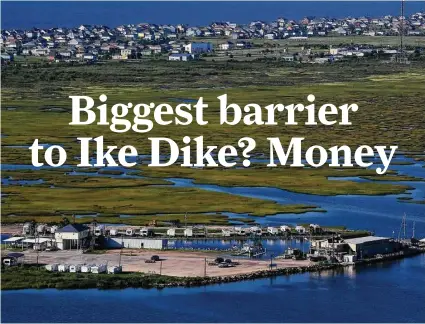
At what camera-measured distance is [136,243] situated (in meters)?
36.9

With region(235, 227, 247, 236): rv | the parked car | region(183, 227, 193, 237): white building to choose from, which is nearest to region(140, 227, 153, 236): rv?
region(183, 227, 193, 237): white building

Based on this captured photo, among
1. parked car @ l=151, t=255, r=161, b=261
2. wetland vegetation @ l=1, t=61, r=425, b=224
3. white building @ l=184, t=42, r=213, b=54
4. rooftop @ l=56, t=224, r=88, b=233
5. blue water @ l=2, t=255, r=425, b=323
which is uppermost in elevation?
white building @ l=184, t=42, r=213, b=54

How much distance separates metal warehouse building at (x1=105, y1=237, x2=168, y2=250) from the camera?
36.7 metres

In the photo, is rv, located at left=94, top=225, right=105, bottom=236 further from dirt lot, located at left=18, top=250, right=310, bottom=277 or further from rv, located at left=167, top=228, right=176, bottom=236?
rv, located at left=167, top=228, right=176, bottom=236

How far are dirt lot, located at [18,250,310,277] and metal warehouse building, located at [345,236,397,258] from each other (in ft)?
6.32

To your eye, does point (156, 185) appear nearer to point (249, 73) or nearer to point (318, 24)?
point (249, 73)

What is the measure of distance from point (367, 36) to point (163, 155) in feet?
338

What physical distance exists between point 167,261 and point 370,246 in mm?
6126

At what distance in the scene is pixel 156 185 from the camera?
48.6m

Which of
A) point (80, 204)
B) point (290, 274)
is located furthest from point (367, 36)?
point (290, 274)

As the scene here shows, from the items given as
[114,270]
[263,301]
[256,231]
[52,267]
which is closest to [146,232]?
[256,231]

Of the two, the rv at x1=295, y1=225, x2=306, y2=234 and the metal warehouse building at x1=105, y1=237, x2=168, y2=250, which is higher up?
the rv at x1=295, y1=225, x2=306, y2=234

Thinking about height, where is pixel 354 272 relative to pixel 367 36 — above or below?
below

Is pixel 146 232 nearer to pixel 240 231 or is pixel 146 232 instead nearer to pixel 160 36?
pixel 240 231
